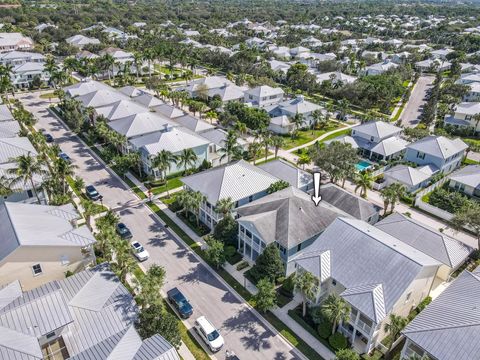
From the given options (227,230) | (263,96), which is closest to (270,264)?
(227,230)

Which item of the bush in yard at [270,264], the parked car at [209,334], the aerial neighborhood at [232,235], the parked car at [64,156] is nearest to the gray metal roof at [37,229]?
the aerial neighborhood at [232,235]

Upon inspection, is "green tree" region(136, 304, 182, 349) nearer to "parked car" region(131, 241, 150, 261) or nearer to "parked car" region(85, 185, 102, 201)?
"parked car" region(131, 241, 150, 261)

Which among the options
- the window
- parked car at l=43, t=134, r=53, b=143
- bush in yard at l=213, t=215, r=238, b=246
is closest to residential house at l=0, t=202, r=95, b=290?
the window

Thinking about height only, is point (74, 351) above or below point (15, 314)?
below

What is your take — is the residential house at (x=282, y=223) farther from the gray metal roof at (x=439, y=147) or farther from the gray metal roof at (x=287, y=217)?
the gray metal roof at (x=439, y=147)

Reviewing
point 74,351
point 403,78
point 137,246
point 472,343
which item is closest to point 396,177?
point 472,343

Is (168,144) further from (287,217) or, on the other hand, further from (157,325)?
(157,325)

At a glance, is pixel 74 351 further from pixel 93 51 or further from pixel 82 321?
pixel 93 51
